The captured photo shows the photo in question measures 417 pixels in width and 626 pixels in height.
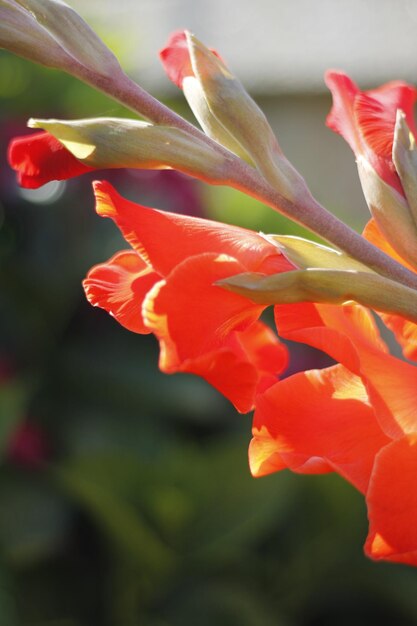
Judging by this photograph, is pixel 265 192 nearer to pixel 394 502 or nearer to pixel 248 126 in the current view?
pixel 248 126

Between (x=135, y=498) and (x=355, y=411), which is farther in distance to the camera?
(x=135, y=498)

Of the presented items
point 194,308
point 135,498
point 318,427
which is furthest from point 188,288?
point 135,498

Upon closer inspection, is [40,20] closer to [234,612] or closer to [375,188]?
[375,188]

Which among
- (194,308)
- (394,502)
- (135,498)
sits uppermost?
(194,308)

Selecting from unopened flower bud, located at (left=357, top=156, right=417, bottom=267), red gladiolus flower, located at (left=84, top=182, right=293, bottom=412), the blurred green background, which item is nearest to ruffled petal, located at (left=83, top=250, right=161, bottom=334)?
red gladiolus flower, located at (left=84, top=182, right=293, bottom=412)

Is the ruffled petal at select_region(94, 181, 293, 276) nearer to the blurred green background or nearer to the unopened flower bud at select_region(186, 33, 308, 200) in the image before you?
the unopened flower bud at select_region(186, 33, 308, 200)
